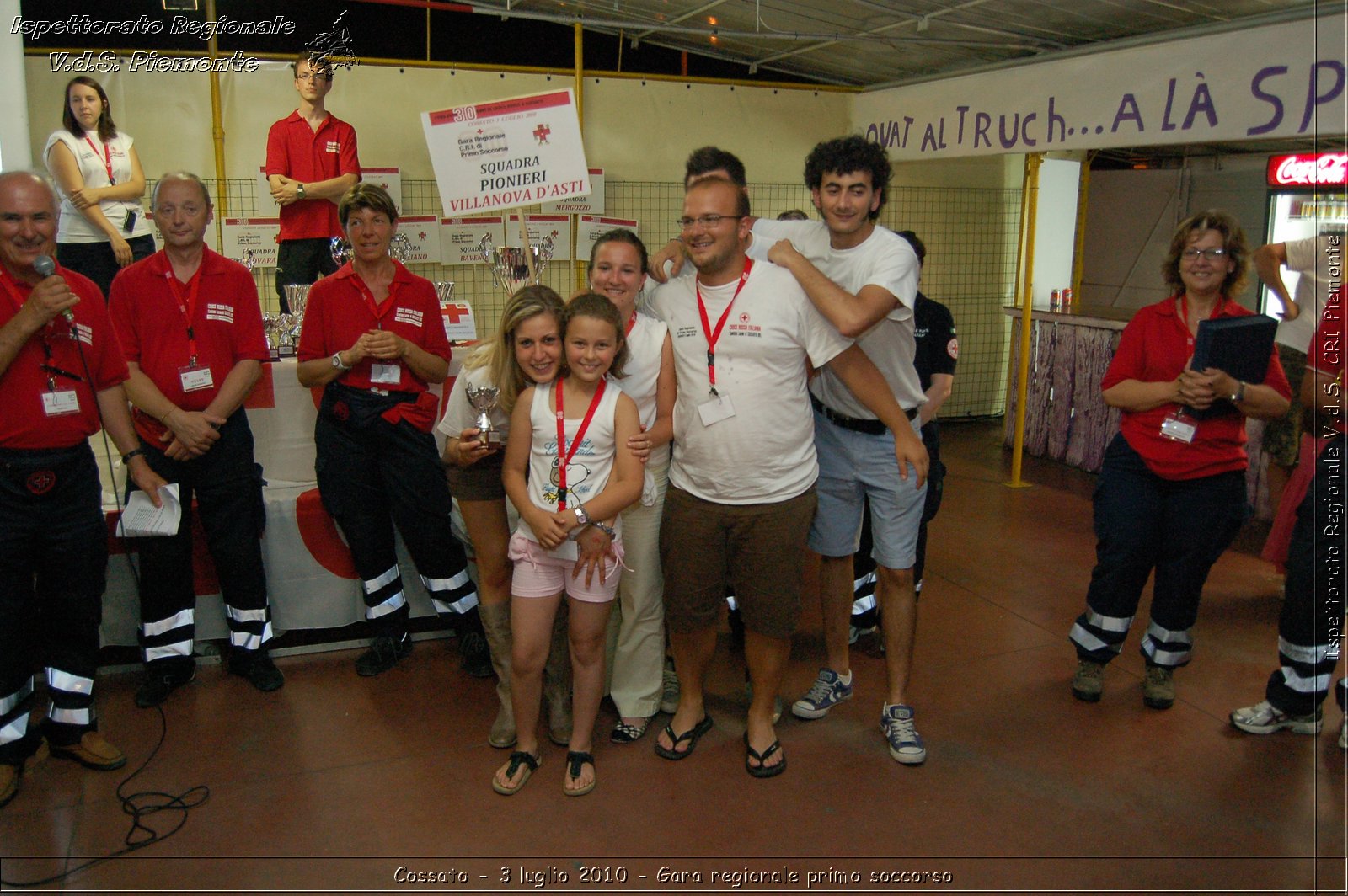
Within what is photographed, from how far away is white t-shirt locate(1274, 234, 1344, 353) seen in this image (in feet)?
8.06

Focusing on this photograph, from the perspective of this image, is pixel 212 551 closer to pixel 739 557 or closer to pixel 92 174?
pixel 739 557

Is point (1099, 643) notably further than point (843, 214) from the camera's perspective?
Yes

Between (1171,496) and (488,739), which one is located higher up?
(1171,496)

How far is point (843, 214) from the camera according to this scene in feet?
10.00

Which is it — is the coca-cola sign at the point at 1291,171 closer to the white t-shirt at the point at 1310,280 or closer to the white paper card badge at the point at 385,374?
the white t-shirt at the point at 1310,280

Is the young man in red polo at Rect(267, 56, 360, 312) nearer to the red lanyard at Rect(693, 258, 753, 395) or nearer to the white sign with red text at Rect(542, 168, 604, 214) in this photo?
the white sign with red text at Rect(542, 168, 604, 214)

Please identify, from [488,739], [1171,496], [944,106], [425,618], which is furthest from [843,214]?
[944,106]

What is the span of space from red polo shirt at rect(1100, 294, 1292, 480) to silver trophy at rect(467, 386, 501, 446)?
7.63 ft

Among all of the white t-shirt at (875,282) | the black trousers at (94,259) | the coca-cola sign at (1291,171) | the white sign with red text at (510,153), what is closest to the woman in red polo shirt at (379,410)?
the white sign with red text at (510,153)

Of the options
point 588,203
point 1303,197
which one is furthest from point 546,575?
point 1303,197

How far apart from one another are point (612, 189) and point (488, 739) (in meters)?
5.03

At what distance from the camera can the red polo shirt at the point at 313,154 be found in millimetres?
5363

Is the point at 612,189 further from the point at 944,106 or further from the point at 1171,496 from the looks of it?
the point at 1171,496

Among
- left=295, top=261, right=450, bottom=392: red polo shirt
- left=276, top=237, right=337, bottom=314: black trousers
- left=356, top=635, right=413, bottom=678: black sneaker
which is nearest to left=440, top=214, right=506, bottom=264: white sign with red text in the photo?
left=276, top=237, right=337, bottom=314: black trousers
